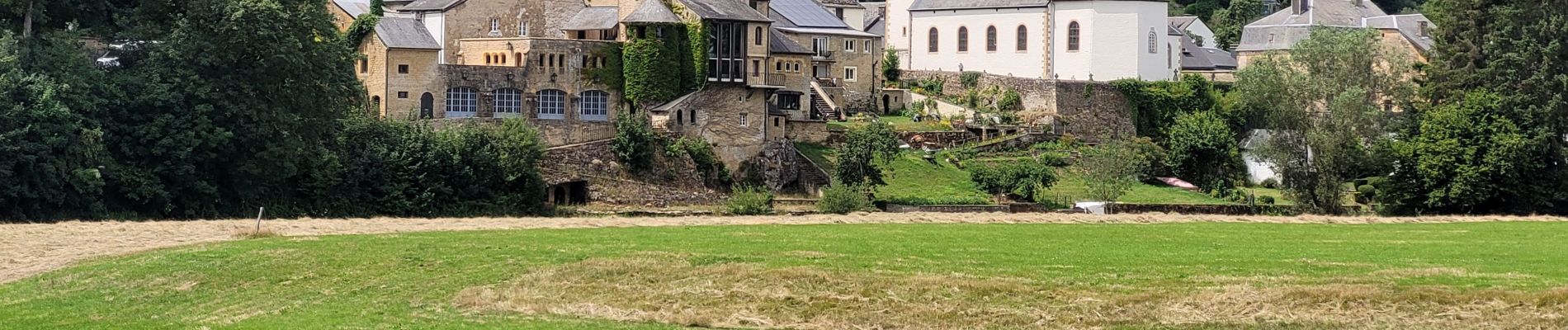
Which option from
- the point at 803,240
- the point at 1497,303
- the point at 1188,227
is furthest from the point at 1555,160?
the point at 1497,303

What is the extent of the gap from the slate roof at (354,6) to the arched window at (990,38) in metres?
26.8

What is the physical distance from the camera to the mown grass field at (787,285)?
30.2 meters

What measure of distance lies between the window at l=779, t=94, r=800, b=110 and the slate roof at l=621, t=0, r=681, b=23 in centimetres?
686

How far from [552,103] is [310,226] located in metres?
23.2

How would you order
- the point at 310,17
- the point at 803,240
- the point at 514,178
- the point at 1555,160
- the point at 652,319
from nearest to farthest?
1. the point at 652,319
2. the point at 803,240
3. the point at 310,17
4. the point at 514,178
5. the point at 1555,160

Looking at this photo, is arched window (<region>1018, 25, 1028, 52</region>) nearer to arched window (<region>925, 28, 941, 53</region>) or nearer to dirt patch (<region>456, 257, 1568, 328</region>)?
arched window (<region>925, 28, 941, 53</region>)

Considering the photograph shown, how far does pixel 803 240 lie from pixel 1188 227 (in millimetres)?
11749

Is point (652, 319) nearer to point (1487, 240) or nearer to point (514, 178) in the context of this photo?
point (1487, 240)

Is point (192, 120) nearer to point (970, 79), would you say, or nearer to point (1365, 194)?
point (1365, 194)

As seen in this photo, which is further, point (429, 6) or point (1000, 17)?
point (1000, 17)

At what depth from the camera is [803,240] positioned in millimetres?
42344

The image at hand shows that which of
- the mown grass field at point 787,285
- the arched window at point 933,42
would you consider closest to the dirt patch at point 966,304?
the mown grass field at point 787,285

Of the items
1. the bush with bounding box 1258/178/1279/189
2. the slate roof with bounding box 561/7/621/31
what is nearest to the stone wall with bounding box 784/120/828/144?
the slate roof with bounding box 561/7/621/31

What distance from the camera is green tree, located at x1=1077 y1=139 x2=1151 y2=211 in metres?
69.1
